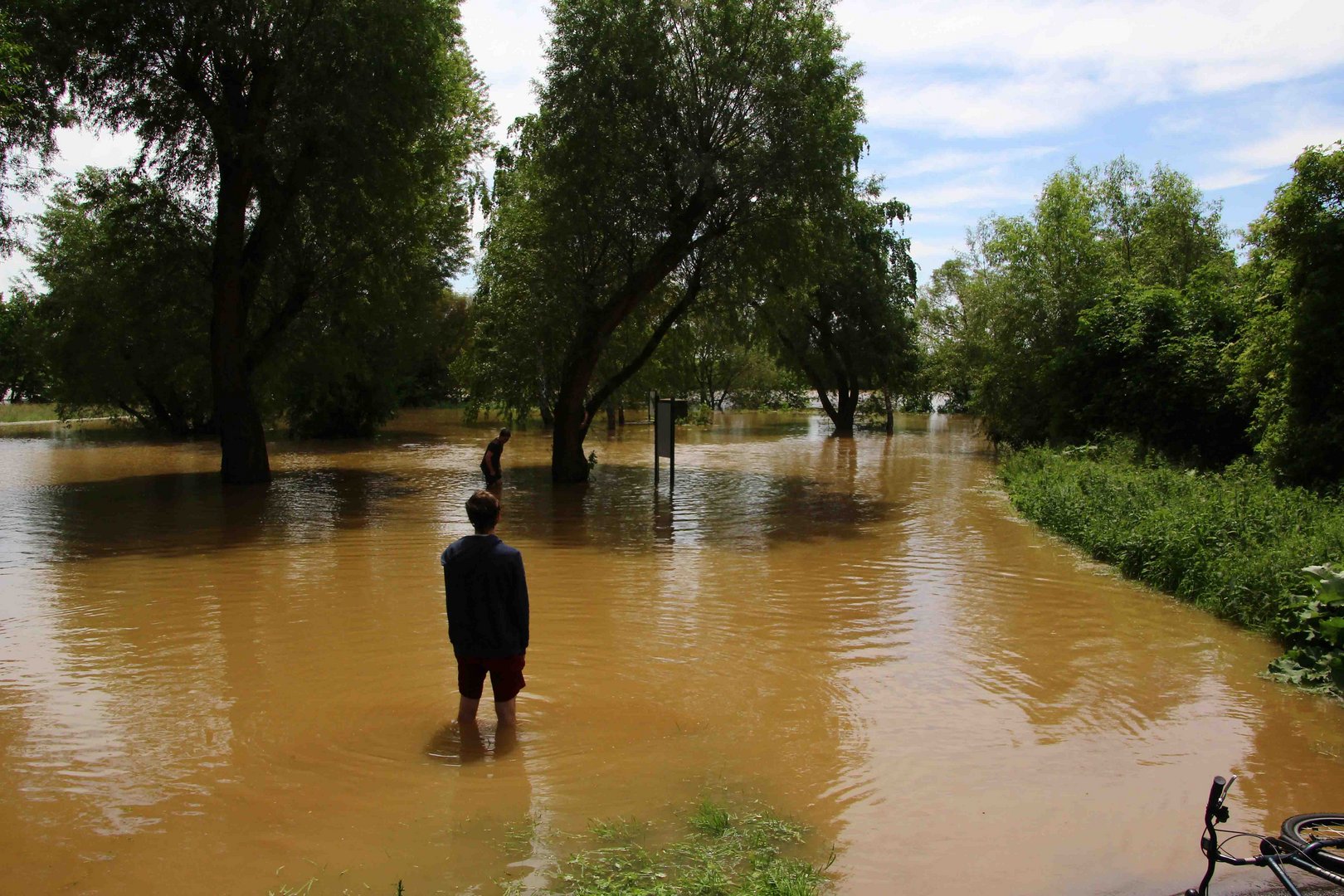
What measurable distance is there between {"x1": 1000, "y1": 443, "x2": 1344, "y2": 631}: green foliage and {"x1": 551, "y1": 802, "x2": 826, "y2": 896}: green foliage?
21.7ft

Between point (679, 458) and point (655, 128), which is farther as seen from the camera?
point (679, 458)

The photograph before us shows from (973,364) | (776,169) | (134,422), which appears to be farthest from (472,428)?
(776,169)

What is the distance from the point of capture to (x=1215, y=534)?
37.5ft

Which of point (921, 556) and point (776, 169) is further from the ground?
point (776, 169)

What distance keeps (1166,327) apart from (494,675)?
71.7ft

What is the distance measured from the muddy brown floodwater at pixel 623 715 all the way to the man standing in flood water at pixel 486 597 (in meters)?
0.63

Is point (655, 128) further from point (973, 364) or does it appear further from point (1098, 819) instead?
point (973, 364)

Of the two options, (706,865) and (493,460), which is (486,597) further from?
(493,460)

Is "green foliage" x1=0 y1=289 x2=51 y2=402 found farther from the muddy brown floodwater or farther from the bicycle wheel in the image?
the bicycle wheel

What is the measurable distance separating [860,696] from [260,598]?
688 cm

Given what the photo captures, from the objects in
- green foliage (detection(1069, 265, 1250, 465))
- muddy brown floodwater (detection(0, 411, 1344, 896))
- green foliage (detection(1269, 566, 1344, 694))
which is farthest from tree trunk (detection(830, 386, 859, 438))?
green foliage (detection(1269, 566, 1344, 694))

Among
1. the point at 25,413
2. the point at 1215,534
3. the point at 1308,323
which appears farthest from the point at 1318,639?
the point at 25,413

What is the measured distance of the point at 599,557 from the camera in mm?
13742

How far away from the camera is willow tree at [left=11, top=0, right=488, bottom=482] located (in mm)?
19297
